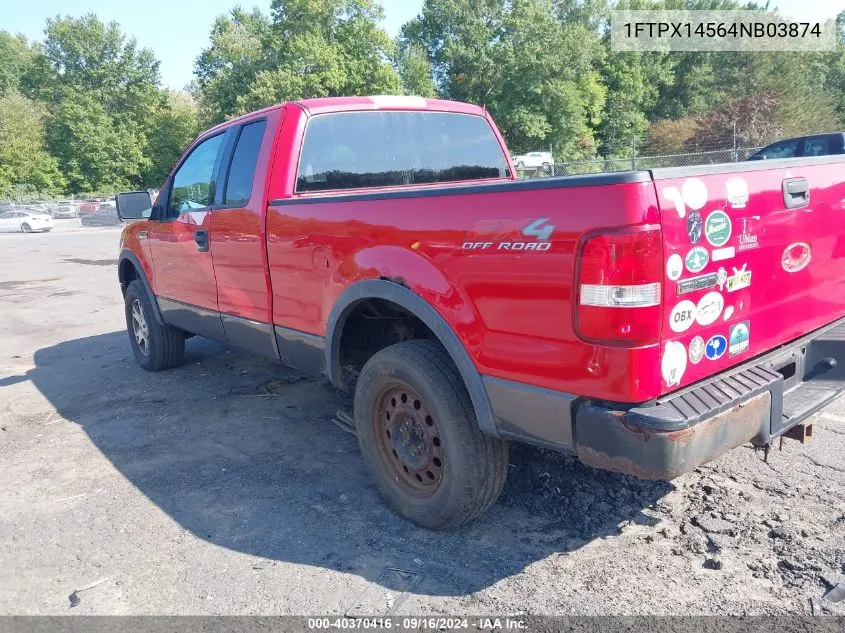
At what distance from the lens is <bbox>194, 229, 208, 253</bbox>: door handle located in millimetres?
4617

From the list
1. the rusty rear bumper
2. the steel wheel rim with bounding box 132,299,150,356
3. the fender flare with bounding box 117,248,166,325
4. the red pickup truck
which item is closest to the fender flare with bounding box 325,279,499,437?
the red pickup truck

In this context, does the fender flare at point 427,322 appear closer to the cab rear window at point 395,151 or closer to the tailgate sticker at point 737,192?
the cab rear window at point 395,151

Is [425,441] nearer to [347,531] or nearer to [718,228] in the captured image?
[347,531]

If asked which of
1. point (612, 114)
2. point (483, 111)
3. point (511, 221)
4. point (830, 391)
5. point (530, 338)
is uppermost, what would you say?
point (612, 114)

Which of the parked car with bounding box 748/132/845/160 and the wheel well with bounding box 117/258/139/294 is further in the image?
the parked car with bounding box 748/132/845/160

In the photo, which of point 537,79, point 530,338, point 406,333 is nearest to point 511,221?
point 530,338

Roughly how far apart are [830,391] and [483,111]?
3.22 m

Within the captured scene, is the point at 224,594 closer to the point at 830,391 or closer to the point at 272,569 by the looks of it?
the point at 272,569

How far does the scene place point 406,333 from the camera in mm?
3652

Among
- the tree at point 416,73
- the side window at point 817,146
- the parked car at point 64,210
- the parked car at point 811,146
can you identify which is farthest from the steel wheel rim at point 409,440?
the tree at point 416,73

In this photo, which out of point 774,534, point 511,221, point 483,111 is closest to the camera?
point 511,221

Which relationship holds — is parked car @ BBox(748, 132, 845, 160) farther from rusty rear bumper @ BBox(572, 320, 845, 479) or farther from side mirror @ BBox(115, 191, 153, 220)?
rusty rear bumper @ BBox(572, 320, 845, 479)

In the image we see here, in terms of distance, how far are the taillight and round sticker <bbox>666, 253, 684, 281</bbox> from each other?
1.6 inches

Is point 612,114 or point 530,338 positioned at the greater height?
point 612,114
